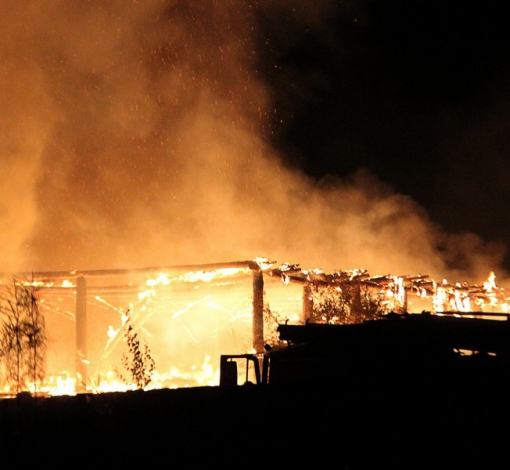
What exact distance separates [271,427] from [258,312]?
4.89 m

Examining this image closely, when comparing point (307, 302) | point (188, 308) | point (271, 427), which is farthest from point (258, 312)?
point (271, 427)

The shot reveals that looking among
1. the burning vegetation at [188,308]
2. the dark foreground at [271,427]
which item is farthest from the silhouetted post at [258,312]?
the dark foreground at [271,427]

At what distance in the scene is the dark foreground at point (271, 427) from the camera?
19.2 feet

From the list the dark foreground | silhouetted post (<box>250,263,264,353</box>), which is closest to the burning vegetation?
silhouetted post (<box>250,263,264,353</box>)

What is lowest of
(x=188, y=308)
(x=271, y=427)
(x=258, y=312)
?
(x=271, y=427)

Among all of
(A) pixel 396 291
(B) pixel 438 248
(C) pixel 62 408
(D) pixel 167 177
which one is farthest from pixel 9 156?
(B) pixel 438 248

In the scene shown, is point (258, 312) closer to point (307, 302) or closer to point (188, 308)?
point (307, 302)

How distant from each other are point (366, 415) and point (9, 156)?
14.8m

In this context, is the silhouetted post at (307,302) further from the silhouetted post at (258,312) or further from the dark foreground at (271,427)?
the dark foreground at (271,427)

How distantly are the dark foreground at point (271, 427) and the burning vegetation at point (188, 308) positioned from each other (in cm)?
447

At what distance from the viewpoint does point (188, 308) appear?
13797 millimetres

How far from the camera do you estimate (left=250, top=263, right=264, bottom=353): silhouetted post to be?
11.1 metres

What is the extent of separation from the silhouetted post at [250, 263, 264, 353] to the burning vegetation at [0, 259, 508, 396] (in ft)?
0.05

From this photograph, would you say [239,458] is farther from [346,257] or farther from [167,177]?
[167,177]
